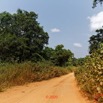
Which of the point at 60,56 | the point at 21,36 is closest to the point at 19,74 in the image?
the point at 21,36

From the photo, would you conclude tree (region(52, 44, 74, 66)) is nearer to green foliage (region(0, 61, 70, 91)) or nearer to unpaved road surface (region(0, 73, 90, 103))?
green foliage (region(0, 61, 70, 91))

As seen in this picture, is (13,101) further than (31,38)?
No

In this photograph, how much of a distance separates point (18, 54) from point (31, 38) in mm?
4474

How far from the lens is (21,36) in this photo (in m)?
51.1

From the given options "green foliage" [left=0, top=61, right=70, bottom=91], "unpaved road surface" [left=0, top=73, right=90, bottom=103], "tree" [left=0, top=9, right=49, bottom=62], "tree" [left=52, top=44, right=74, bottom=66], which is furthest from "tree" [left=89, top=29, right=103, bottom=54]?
"tree" [left=52, top=44, right=74, bottom=66]

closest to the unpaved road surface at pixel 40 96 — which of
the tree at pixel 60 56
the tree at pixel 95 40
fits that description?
the tree at pixel 95 40

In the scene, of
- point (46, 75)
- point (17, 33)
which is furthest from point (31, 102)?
point (17, 33)

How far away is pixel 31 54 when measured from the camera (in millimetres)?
50750

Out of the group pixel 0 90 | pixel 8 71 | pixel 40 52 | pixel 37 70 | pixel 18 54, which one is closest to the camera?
pixel 0 90

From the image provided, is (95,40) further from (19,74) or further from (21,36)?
(21,36)

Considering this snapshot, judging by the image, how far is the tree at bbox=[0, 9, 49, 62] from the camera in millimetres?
48250

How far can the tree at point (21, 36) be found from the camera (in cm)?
4825

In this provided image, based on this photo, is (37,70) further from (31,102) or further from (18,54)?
(18,54)

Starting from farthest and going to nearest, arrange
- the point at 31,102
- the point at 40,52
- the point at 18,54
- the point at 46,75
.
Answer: the point at 40,52 → the point at 18,54 → the point at 46,75 → the point at 31,102
